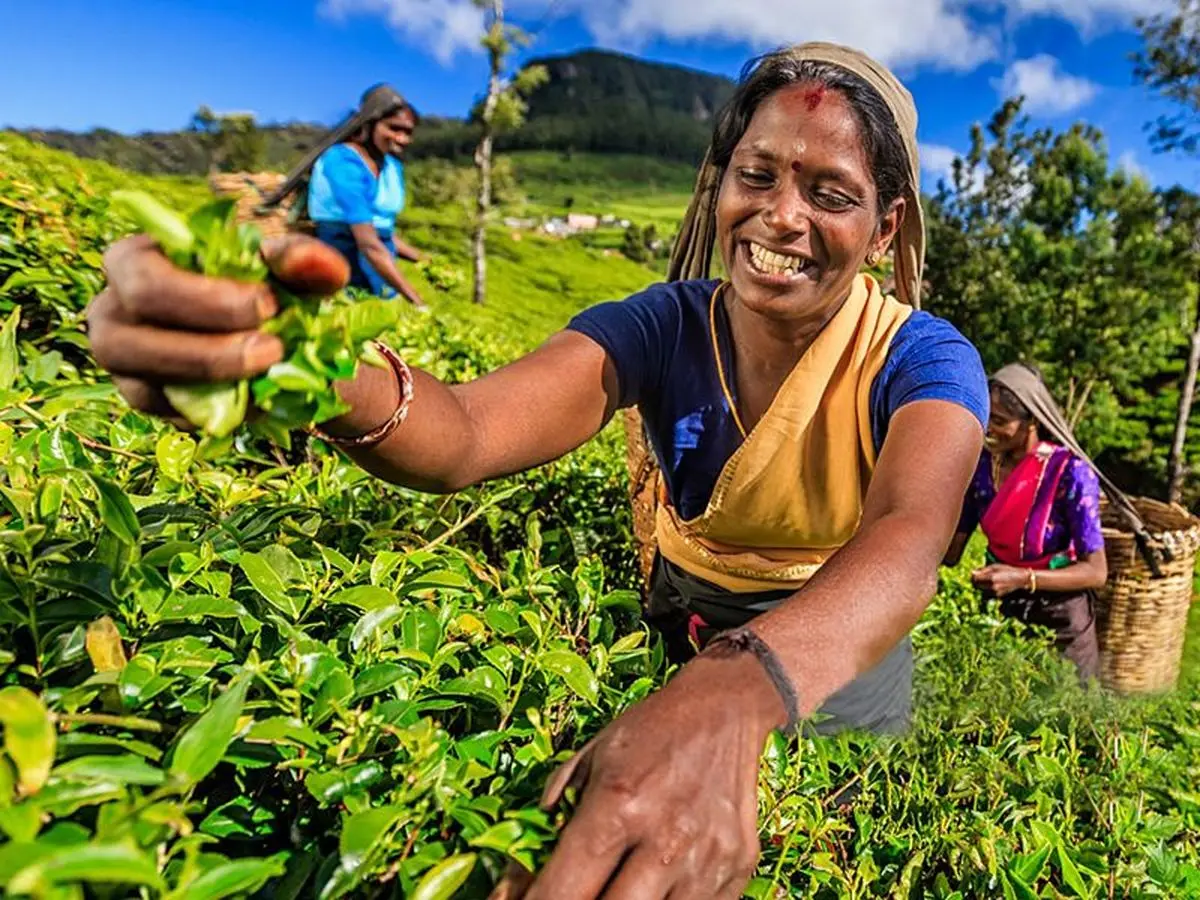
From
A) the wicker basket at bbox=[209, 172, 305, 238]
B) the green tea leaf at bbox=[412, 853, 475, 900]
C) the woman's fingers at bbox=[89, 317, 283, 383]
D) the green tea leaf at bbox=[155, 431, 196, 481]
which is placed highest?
the wicker basket at bbox=[209, 172, 305, 238]

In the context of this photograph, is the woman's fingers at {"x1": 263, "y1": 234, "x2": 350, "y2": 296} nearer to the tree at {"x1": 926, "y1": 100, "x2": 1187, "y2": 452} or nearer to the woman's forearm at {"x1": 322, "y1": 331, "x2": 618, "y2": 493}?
the woman's forearm at {"x1": 322, "y1": 331, "x2": 618, "y2": 493}

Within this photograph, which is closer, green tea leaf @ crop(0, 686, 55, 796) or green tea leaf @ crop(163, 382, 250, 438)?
green tea leaf @ crop(0, 686, 55, 796)

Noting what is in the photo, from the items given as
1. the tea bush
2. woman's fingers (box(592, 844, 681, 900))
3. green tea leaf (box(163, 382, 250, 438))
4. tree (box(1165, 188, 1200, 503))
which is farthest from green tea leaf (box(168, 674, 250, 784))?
tree (box(1165, 188, 1200, 503))

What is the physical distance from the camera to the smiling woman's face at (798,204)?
1759 millimetres

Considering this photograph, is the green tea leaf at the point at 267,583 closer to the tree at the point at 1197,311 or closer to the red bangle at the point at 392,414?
the red bangle at the point at 392,414

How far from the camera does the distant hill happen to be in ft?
410

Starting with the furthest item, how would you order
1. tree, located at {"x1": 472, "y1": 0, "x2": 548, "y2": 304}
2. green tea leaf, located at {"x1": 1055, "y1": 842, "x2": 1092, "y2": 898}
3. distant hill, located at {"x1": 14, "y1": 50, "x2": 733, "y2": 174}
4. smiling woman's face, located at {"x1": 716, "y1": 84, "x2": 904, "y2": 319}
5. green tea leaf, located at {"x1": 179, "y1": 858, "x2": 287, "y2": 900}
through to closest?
1. distant hill, located at {"x1": 14, "y1": 50, "x2": 733, "y2": 174}
2. tree, located at {"x1": 472, "y1": 0, "x2": 548, "y2": 304}
3. smiling woman's face, located at {"x1": 716, "y1": 84, "x2": 904, "y2": 319}
4. green tea leaf, located at {"x1": 1055, "y1": 842, "x2": 1092, "y2": 898}
5. green tea leaf, located at {"x1": 179, "y1": 858, "x2": 287, "y2": 900}

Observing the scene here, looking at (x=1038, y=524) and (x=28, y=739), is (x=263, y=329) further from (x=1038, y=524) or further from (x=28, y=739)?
(x=1038, y=524)

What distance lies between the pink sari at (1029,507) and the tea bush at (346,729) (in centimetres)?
227

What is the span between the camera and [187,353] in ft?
2.51

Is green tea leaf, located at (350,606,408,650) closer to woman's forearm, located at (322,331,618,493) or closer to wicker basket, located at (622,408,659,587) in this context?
woman's forearm, located at (322,331,618,493)

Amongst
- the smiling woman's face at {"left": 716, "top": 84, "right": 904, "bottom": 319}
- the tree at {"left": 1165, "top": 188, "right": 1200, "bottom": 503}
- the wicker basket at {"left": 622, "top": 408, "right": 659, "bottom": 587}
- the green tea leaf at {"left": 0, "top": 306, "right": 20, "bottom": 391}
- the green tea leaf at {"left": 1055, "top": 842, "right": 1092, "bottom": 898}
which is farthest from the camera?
the tree at {"left": 1165, "top": 188, "right": 1200, "bottom": 503}

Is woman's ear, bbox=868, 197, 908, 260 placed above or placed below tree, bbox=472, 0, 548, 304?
below

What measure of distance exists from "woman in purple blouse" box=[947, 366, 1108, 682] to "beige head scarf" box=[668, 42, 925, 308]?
1899 mm
